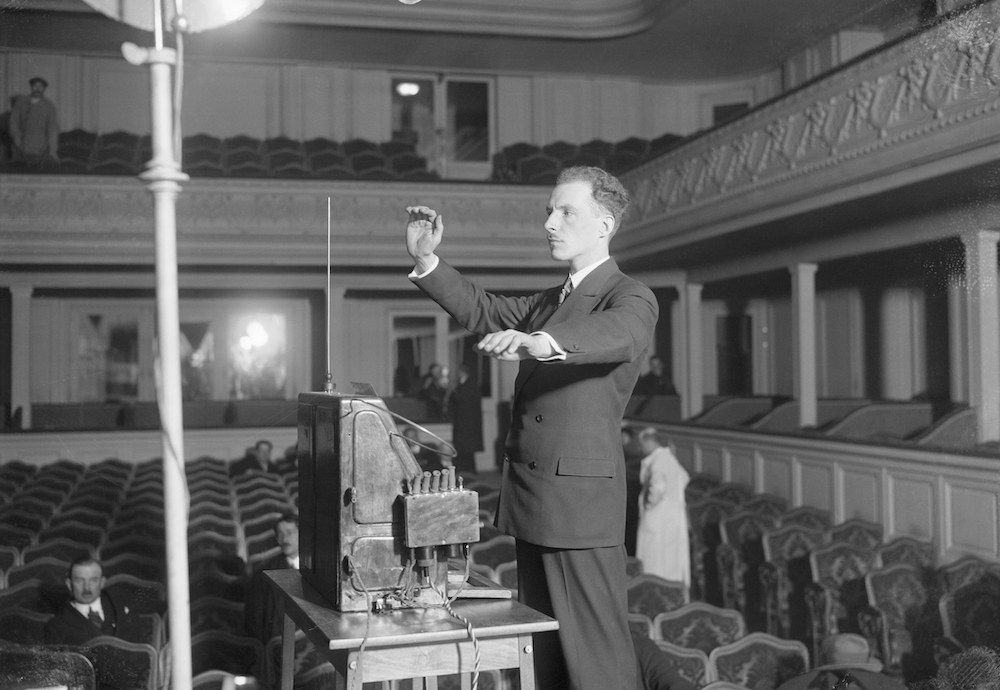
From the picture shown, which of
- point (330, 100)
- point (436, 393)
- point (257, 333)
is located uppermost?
point (330, 100)

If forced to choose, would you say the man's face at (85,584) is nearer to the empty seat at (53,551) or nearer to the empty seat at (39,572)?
the empty seat at (39,572)

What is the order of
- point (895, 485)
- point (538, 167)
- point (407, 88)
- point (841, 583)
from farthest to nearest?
point (407, 88)
point (538, 167)
point (895, 485)
point (841, 583)

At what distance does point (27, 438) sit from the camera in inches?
403

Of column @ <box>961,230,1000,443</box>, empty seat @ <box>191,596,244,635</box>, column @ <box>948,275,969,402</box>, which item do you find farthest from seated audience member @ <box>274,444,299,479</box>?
column @ <box>948,275,969,402</box>

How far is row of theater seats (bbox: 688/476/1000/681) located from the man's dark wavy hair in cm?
338

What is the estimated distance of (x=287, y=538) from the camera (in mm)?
4965

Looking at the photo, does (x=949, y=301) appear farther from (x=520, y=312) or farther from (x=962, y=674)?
(x=520, y=312)

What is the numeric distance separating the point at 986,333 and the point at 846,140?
7.98 ft

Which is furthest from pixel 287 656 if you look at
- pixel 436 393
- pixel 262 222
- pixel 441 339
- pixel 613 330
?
pixel 441 339

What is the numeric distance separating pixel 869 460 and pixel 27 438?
8.46 metres

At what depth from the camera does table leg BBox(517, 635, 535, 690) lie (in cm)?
194

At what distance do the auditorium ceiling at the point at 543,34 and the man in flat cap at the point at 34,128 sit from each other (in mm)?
962

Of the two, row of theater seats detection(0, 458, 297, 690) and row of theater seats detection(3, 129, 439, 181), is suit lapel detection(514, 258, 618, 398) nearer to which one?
row of theater seats detection(0, 458, 297, 690)

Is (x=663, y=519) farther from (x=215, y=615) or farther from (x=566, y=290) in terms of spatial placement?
(x=566, y=290)
